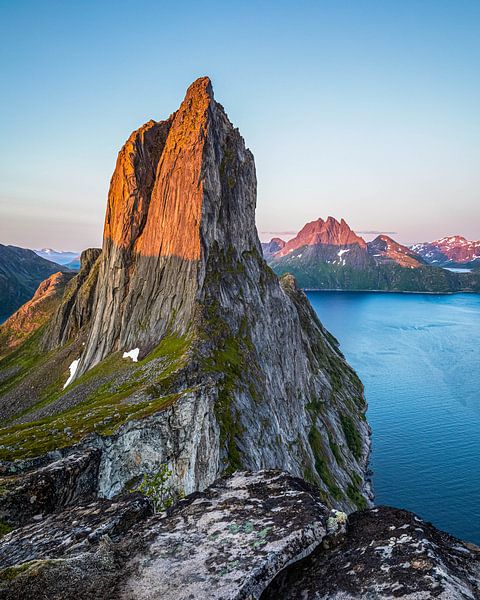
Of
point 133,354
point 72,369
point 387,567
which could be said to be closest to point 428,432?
point 133,354

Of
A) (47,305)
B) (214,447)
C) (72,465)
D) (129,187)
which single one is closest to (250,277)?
(129,187)

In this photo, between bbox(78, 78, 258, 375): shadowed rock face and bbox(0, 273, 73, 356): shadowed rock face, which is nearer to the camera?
bbox(78, 78, 258, 375): shadowed rock face

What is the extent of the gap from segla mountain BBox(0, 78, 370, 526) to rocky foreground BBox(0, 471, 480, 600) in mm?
17888

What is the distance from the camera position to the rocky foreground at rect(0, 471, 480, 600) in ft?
24.9

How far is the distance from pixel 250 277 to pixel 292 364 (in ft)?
69.6

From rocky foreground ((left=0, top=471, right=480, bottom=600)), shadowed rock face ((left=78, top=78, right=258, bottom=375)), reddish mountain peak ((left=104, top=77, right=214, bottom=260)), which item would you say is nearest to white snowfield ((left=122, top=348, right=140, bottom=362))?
shadowed rock face ((left=78, top=78, right=258, bottom=375))

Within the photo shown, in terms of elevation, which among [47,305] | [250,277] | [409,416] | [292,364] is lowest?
[409,416]

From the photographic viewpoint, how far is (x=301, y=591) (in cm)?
816

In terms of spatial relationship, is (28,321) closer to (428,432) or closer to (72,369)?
(72,369)

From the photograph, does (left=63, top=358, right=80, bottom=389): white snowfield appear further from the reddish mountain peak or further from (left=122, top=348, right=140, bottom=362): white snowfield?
the reddish mountain peak

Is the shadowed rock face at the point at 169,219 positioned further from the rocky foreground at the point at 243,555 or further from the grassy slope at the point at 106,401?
the rocky foreground at the point at 243,555

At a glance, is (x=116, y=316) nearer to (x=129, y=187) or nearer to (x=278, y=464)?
(x=129, y=187)

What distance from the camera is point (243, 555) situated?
845 centimetres

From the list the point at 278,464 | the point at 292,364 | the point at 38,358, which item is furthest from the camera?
the point at 38,358
